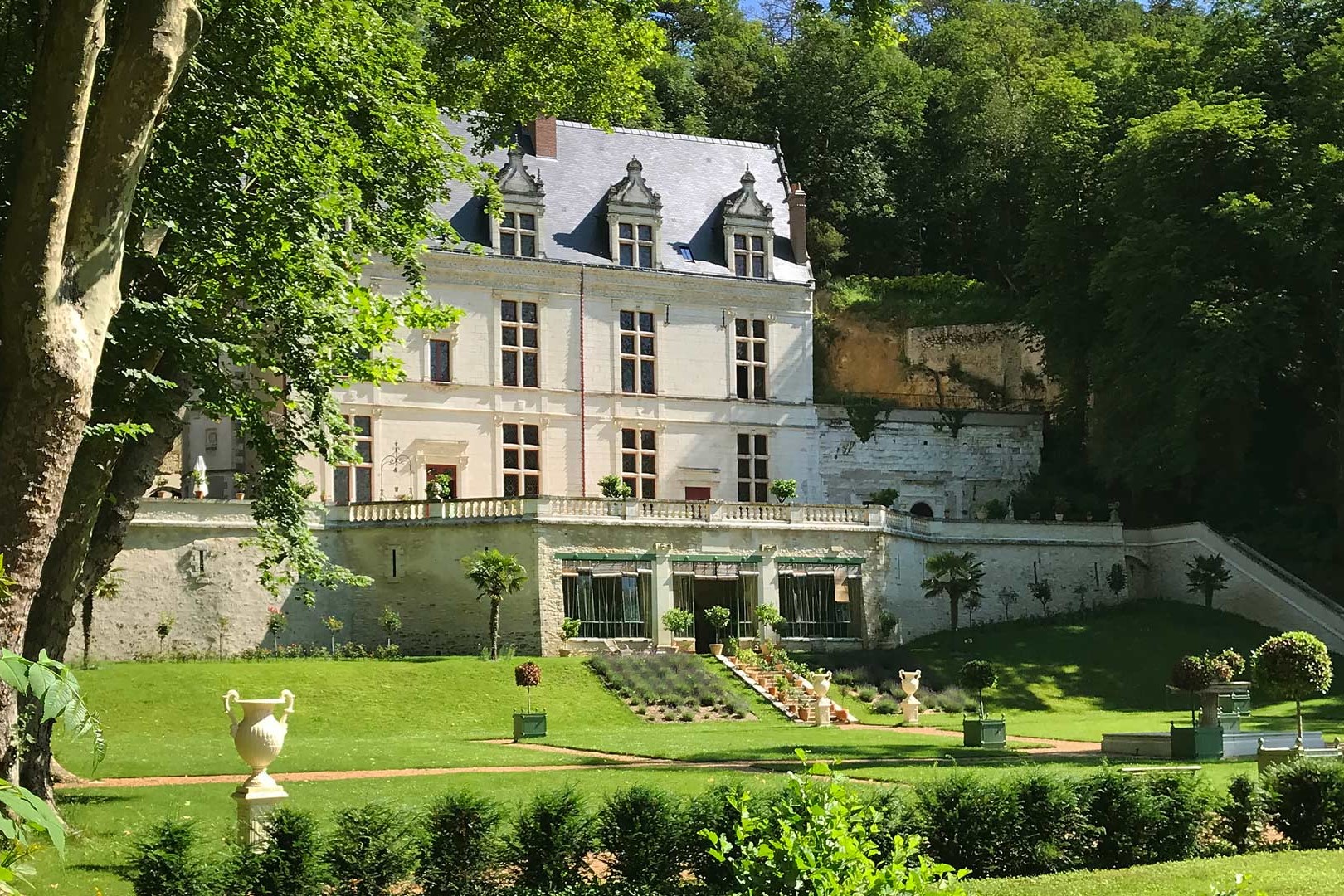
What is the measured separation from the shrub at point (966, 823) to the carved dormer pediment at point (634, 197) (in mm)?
31887

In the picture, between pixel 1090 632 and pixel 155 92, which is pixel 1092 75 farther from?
pixel 155 92

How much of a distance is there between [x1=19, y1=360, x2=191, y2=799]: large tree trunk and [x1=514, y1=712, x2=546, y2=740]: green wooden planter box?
9477 mm

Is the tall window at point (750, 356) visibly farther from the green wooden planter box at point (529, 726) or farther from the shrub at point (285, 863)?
the shrub at point (285, 863)

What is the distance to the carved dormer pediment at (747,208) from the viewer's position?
46062 mm

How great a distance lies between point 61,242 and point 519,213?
32.3m

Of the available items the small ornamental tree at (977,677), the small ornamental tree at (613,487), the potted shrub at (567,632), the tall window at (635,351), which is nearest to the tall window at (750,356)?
the tall window at (635,351)

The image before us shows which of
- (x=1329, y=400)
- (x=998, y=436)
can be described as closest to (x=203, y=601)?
(x=998, y=436)

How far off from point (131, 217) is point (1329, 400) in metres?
37.1

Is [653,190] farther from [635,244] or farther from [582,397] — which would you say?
[582,397]

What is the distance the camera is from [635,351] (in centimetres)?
4509

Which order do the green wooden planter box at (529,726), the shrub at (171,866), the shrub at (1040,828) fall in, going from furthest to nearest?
the green wooden planter box at (529,726)
the shrub at (1040,828)
the shrub at (171,866)

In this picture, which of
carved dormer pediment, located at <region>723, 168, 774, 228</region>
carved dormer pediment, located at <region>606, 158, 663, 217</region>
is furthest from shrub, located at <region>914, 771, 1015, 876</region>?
carved dormer pediment, located at <region>723, 168, 774, 228</region>

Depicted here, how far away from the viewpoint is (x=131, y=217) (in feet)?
54.8

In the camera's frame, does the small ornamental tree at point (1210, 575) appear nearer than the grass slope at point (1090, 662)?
No
